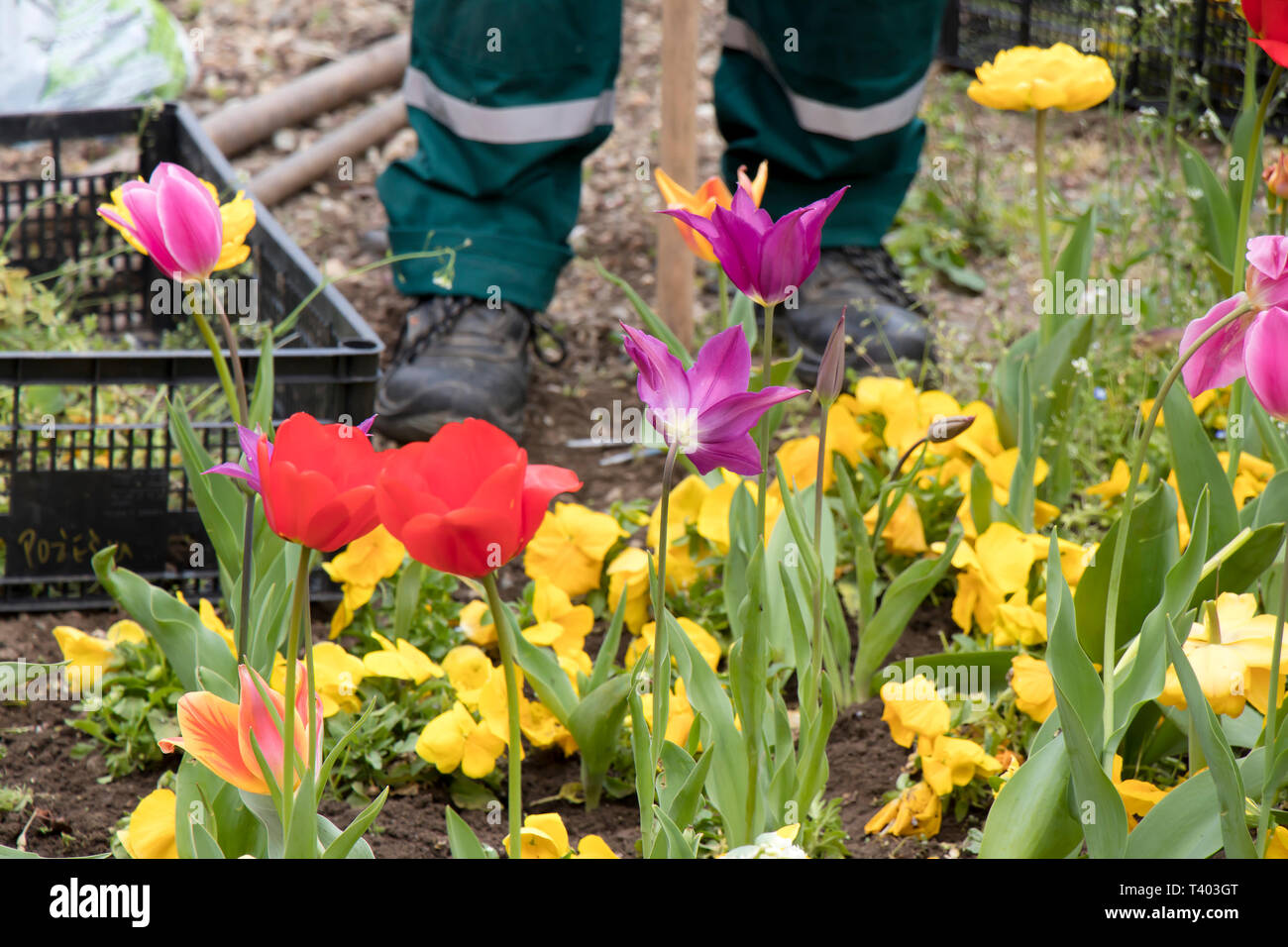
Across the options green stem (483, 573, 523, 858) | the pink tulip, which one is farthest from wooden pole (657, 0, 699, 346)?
green stem (483, 573, 523, 858)

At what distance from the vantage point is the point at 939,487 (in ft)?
5.26

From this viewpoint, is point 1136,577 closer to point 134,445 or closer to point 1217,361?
point 1217,361

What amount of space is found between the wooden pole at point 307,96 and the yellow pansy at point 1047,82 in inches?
81.0

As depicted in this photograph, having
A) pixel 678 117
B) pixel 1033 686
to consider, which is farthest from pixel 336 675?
pixel 678 117

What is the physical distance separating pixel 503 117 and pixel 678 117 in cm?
30

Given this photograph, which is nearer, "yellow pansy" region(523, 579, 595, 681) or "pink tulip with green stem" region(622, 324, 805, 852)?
"pink tulip with green stem" region(622, 324, 805, 852)

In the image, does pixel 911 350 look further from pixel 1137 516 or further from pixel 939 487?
pixel 1137 516

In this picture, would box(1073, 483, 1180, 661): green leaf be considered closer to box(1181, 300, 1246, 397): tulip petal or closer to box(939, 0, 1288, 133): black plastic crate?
box(1181, 300, 1246, 397): tulip petal

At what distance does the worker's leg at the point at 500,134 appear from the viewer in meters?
2.00

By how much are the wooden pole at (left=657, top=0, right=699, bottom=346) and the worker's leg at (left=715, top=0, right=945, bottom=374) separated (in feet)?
0.60

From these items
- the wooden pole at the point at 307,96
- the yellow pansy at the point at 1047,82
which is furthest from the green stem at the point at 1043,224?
the wooden pole at the point at 307,96

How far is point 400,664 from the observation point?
1240 millimetres

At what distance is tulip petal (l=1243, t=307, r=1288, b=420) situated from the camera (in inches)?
28.7
